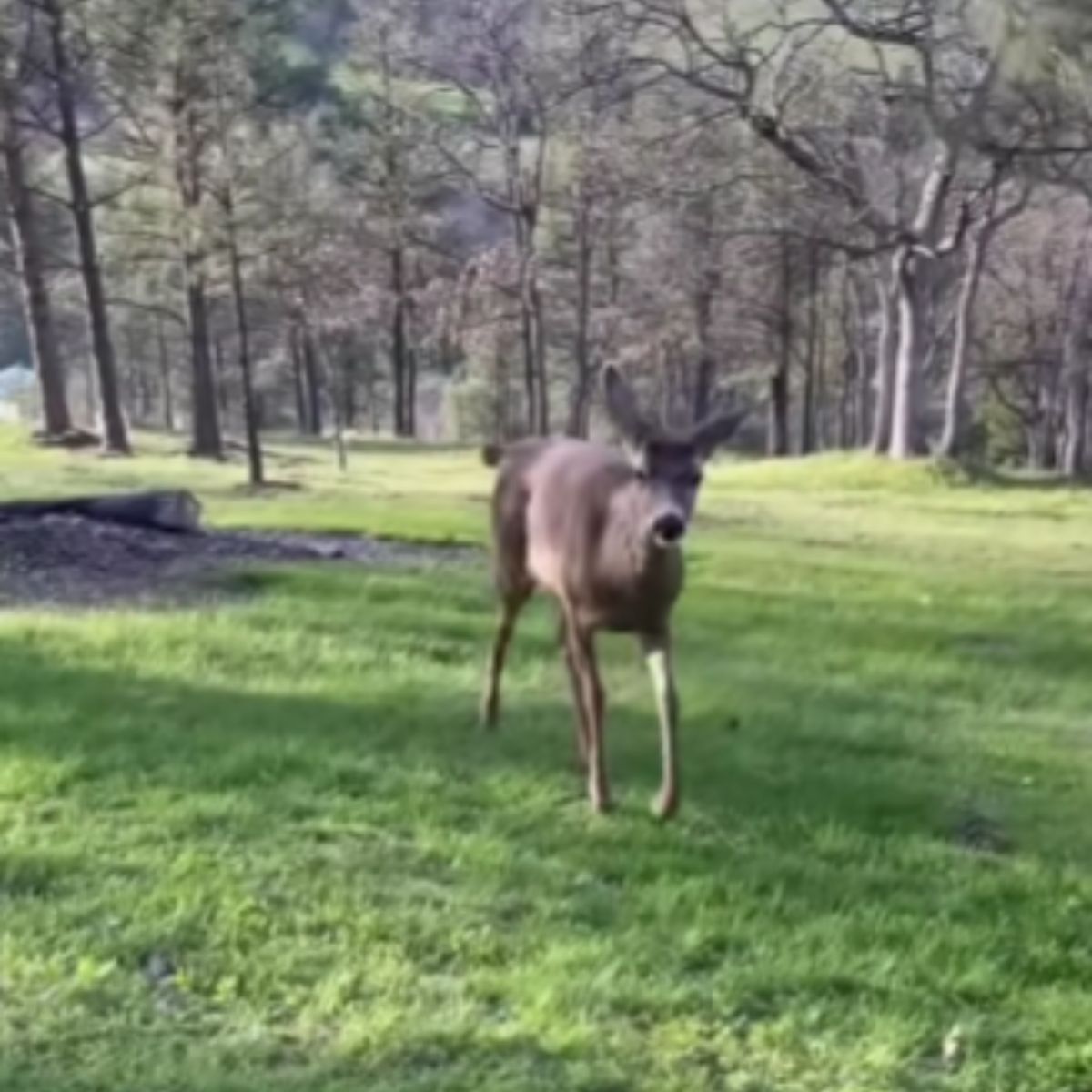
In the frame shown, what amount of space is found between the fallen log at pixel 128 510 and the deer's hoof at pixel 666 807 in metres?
8.30

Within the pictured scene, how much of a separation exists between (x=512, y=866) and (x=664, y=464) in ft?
4.36

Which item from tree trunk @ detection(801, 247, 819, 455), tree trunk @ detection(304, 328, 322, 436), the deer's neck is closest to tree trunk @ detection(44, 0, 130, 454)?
tree trunk @ detection(801, 247, 819, 455)

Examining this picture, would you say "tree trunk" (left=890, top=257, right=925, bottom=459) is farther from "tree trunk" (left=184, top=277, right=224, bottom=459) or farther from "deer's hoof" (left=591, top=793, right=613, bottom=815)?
"deer's hoof" (left=591, top=793, right=613, bottom=815)

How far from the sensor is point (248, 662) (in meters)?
8.97

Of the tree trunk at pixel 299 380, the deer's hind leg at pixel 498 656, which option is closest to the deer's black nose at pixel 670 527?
the deer's hind leg at pixel 498 656

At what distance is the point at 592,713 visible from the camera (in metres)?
6.51

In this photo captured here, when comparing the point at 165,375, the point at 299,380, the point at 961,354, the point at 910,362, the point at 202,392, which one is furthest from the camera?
the point at 165,375

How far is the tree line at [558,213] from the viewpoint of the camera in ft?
81.9

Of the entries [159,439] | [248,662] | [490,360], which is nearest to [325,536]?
[248,662]

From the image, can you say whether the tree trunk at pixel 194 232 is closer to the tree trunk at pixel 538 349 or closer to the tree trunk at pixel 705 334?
the tree trunk at pixel 538 349

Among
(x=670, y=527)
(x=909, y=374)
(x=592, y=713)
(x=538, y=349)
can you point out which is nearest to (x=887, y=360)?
(x=909, y=374)

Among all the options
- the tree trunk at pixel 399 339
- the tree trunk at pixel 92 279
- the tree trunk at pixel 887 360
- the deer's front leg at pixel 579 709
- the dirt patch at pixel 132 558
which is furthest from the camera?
the tree trunk at pixel 399 339

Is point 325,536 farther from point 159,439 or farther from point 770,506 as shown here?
point 159,439

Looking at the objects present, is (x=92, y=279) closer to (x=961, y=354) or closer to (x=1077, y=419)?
(x=961, y=354)
